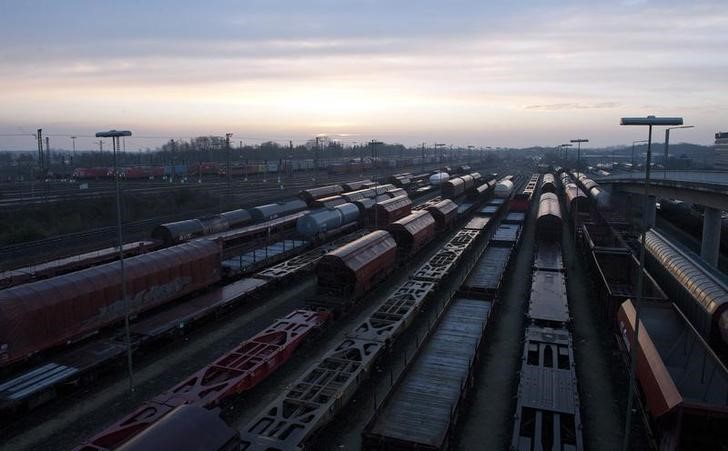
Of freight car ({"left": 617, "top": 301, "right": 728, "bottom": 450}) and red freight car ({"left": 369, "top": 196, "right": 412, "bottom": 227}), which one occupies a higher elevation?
red freight car ({"left": 369, "top": 196, "right": 412, "bottom": 227})

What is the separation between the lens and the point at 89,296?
18.9 metres

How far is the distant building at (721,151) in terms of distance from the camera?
12270 cm

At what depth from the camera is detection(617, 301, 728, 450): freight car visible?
1120cm

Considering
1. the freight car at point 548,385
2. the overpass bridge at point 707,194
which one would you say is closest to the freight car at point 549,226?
the overpass bridge at point 707,194

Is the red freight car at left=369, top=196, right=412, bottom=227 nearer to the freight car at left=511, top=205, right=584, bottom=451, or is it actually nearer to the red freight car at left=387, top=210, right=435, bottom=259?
the red freight car at left=387, top=210, right=435, bottom=259

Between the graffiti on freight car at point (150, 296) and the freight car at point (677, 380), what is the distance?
1963cm

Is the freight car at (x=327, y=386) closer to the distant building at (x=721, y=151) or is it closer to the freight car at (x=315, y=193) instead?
the freight car at (x=315, y=193)

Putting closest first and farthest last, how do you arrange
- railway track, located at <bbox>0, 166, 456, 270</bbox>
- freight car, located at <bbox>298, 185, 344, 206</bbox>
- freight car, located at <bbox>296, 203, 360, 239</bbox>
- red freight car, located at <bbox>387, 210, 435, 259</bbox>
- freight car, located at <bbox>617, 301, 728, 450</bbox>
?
freight car, located at <bbox>617, 301, 728, 450</bbox>, railway track, located at <bbox>0, 166, 456, 270</bbox>, red freight car, located at <bbox>387, 210, 435, 259</bbox>, freight car, located at <bbox>296, 203, 360, 239</bbox>, freight car, located at <bbox>298, 185, 344, 206</bbox>

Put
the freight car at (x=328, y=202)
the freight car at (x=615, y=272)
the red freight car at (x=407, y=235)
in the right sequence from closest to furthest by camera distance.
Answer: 1. the freight car at (x=615, y=272)
2. the red freight car at (x=407, y=235)
3. the freight car at (x=328, y=202)

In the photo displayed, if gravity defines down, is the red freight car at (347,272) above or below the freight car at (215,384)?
above

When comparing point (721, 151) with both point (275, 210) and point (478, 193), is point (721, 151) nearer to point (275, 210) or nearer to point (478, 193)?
point (478, 193)

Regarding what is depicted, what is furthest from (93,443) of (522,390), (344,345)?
(522,390)

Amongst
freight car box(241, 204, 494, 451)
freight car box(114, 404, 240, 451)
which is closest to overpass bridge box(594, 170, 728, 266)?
freight car box(241, 204, 494, 451)

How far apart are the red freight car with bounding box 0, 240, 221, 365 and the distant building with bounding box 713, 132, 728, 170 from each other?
13845 cm
